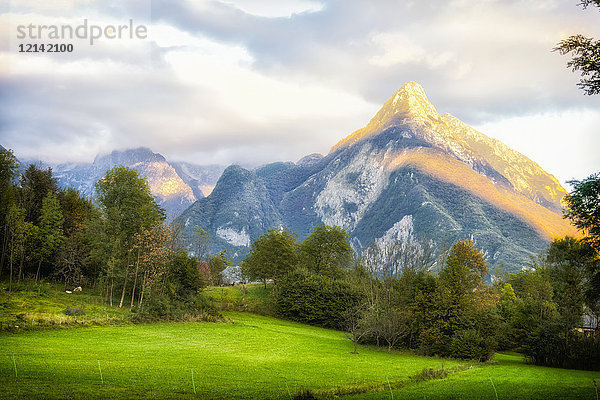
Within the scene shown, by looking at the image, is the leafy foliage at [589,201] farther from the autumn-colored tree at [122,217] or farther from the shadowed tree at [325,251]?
the shadowed tree at [325,251]

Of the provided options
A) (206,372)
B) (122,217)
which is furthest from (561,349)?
(122,217)

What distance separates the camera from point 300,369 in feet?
119

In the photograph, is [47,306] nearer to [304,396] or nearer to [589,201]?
[304,396]

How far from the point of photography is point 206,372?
30469mm

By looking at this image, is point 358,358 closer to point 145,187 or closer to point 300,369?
point 300,369

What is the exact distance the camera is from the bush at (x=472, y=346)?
179 ft

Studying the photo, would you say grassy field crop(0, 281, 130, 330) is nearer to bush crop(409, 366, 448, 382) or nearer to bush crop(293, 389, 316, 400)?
bush crop(293, 389, 316, 400)

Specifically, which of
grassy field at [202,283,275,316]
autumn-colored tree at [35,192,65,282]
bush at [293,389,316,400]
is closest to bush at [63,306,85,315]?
autumn-colored tree at [35,192,65,282]

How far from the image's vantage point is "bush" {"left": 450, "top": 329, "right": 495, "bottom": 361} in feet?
179

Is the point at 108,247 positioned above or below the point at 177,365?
above

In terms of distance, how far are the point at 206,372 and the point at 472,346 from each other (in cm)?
3970

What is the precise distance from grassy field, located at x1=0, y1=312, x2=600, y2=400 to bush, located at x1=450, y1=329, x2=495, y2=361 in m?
2.83

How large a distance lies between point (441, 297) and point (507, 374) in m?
21.5

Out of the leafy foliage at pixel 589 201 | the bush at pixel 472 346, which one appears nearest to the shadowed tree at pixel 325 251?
the bush at pixel 472 346
